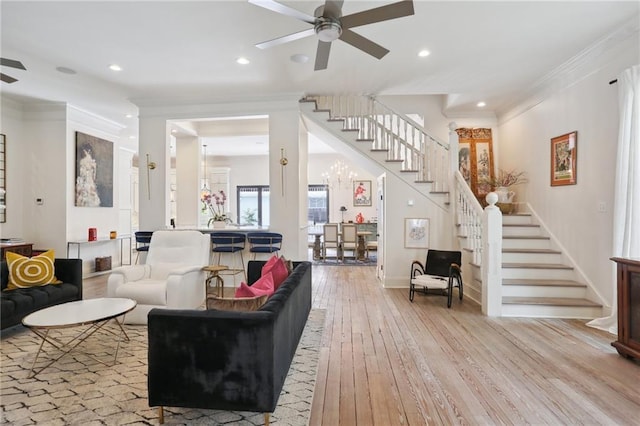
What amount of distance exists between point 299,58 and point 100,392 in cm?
396

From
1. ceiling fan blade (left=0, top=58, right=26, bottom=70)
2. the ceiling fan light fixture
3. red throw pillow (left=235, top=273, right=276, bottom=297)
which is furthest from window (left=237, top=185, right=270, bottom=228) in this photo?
red throw pillow (left=235, top=273, right=276, bottom=297)

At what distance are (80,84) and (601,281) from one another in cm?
781

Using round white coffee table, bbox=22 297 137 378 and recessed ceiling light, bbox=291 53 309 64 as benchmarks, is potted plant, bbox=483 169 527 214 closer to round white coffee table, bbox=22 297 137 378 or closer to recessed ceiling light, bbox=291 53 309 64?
recessed ceiling light, bbox=291 53 309 64

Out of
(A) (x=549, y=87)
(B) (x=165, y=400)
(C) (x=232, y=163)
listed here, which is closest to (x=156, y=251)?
(B) (x=165, y=400)

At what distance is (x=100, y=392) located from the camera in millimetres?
2307

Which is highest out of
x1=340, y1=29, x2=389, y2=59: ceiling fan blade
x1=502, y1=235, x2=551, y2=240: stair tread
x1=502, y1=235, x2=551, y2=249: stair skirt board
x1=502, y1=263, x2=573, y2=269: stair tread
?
x1=340, y1=29, x2=389, y2=59: ceiling fan blade

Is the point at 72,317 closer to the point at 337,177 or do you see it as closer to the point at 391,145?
the point at 391,145

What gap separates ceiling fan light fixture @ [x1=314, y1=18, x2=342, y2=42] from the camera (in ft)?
8.68

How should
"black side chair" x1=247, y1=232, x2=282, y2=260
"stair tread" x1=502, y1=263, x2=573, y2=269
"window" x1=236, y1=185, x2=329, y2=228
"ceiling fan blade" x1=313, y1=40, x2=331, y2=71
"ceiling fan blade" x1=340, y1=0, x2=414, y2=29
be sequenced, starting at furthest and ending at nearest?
1. "window" x1=236, y1=185, x2=329, y2=228
2. "black side chair" x1=247, y1=232, x2=282, y2=260
3. "stair tread" x1=502, y1=263, x2=573, y2=269
4. "ceiling fan blade" x1=313, y1=40, x2=331, y2=71
5. "ceiling fan blade" x1=340, y1=0, x2=414, y2=29

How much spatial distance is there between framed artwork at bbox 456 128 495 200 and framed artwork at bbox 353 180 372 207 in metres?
4.40

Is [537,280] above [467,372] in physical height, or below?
above

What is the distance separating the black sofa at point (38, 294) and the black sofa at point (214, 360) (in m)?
2.34

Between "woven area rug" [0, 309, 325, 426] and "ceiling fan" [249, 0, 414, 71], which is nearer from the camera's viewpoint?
"woven area rug" [0, 309, 325, 426]

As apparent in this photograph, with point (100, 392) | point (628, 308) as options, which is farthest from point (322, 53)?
point (628, 308)
